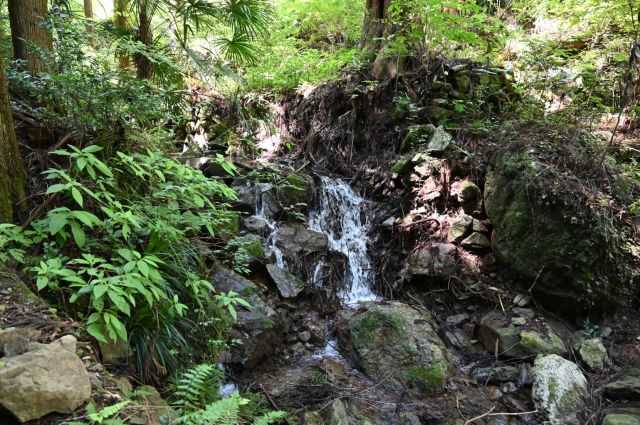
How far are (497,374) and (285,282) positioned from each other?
294 centimetres

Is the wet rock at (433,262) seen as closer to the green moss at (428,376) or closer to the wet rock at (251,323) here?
the green moss at (428,376)

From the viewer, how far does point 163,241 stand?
3.15 metres

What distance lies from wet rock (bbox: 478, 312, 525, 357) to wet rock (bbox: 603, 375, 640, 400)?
0.90 metres

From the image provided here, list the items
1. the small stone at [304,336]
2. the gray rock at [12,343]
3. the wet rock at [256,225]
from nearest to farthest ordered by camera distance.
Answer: the gray rock at [12,343] < the small stone at [304,336] < the wet rock at [256,225]

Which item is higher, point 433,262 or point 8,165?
point 8,165

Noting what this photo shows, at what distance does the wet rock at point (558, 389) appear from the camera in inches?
160

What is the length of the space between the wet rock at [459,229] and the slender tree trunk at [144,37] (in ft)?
16.6

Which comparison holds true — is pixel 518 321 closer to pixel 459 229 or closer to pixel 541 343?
pixel 541 343

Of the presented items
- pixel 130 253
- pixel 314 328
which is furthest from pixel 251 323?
pixel 130 253

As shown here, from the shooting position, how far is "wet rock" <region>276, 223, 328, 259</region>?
6.34 metres

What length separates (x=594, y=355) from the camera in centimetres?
478

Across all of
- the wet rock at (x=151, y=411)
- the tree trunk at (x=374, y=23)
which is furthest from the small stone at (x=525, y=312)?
the tree trunk at (x=374, y=23)

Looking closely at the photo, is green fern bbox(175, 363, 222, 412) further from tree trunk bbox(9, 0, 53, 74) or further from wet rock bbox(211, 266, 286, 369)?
tree trunk bbox(9, 0, 53, 74)

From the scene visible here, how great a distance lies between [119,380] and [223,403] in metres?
0.76
